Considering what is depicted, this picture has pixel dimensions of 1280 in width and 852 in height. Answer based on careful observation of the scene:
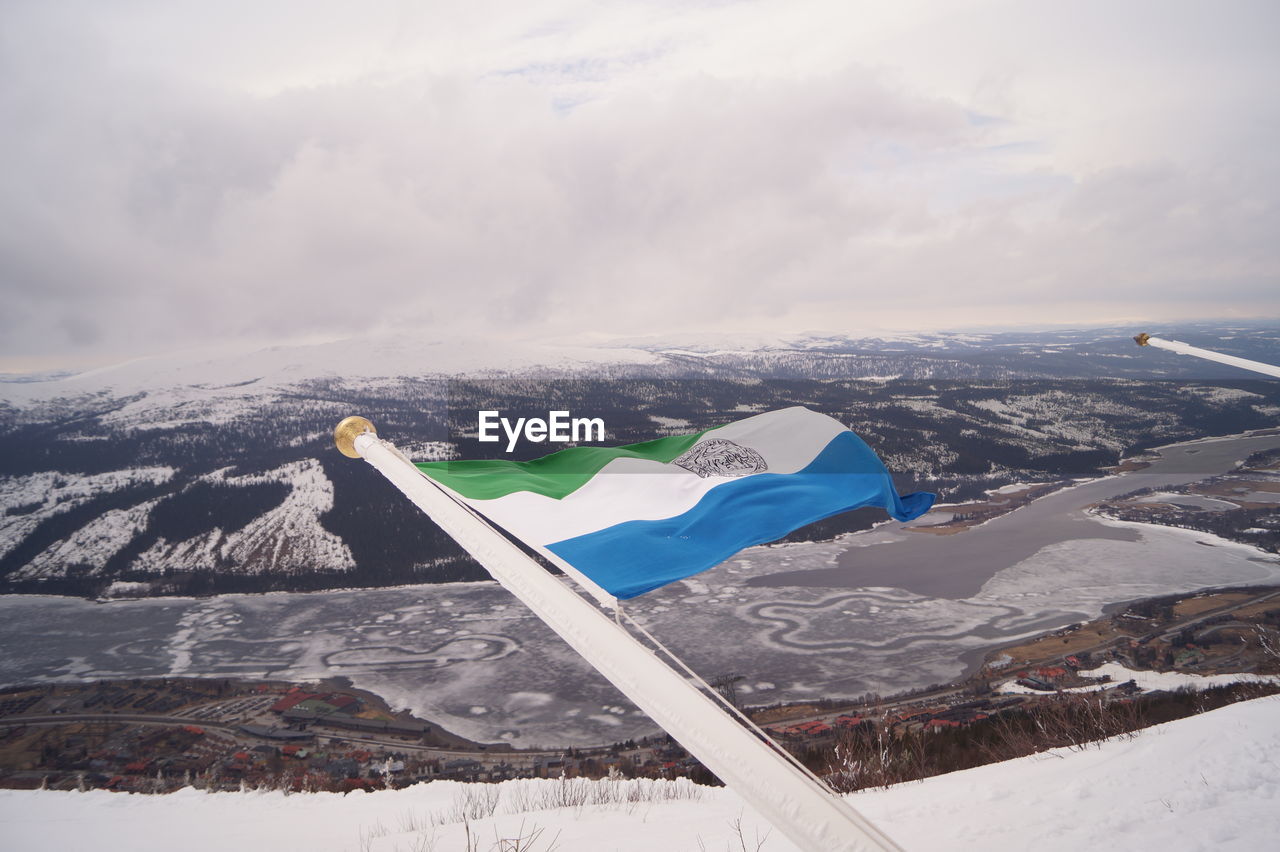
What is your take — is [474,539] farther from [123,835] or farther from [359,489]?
[359,489]

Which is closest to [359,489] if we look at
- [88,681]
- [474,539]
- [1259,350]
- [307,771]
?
[88,681]

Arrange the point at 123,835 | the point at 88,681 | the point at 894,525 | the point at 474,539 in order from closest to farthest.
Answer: the point at 474,539, the point at 123,835, the point at 88,681, the point at 894,525

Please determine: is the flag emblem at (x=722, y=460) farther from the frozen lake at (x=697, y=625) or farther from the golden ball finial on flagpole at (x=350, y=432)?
the frozen lake at (x=697, y=625)

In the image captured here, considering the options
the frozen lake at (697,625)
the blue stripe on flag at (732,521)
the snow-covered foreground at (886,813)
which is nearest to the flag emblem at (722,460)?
the blue stripe on flag at (732,521)

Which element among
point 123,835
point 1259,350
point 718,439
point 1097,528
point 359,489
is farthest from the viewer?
point 1259,350

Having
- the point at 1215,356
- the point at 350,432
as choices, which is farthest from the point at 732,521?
the point at 1215,356

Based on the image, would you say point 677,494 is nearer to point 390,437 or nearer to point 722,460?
point 722,460

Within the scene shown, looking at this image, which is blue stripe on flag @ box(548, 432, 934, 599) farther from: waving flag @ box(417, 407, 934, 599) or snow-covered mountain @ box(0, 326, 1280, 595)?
snow-covered mountain @ box(0, 326, 1280, 595)
